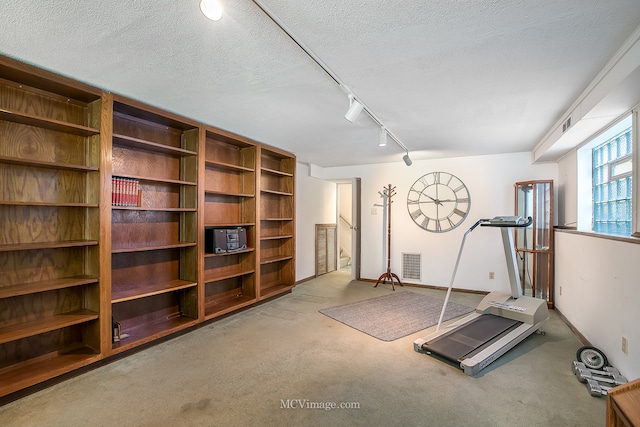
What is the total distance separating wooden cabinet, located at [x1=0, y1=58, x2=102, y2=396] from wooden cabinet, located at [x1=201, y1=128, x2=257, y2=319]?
1.20 meters

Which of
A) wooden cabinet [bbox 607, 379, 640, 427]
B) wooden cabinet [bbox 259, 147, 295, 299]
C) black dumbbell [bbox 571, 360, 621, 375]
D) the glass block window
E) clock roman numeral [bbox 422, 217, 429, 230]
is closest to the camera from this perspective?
wooden cabinet [bbox 607, 379, 640, 427]

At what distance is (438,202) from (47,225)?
5227 mm

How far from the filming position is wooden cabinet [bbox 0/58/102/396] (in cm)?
221

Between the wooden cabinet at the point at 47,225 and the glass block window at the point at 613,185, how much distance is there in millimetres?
4653

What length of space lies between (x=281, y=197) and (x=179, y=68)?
3149mm

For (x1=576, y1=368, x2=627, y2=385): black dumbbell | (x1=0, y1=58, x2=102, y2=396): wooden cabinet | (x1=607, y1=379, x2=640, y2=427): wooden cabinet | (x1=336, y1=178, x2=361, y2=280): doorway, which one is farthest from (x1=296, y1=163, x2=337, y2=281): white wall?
(x1=607, y1=379, x2=640, y2=427): wooden cabinet

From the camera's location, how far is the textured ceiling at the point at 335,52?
154 cm

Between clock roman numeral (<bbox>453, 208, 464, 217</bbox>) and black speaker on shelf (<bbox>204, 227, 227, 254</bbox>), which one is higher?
clock roman numeral (<bbox>453, 208, 464, 217</bbox>)

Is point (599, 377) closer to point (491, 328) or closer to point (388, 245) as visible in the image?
point (491, 328)

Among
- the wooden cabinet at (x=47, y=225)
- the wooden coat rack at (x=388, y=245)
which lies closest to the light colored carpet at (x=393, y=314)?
the wooden coat rack at (x=388, y=245)

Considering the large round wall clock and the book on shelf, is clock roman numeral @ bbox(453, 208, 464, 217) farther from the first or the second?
the book on shelf

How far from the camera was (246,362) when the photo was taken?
263cm

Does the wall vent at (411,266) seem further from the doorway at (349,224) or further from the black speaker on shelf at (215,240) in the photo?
the black speaker on shelf at (215,240)

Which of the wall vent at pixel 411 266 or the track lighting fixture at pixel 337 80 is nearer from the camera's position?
the track lighting fixture at pixel 337 80
